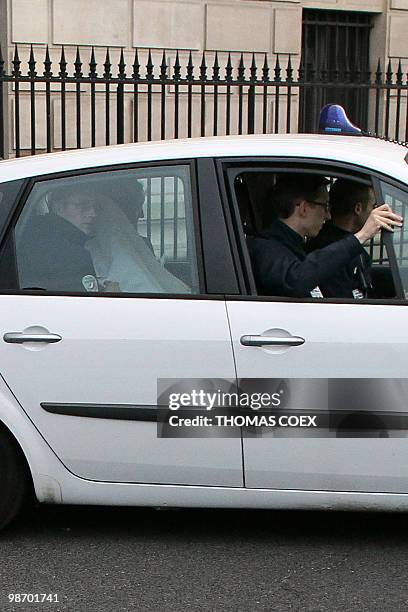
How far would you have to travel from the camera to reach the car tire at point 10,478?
4305 mm

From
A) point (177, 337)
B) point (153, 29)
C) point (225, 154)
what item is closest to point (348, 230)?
point (225, 154)

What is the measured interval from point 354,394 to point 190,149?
1093 millimetres

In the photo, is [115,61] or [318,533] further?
[115,61]

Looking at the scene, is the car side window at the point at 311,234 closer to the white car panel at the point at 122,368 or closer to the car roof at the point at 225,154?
the car roof at the point at 225,154

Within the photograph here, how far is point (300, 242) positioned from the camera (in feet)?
14.8

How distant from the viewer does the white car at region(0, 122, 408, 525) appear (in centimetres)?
412

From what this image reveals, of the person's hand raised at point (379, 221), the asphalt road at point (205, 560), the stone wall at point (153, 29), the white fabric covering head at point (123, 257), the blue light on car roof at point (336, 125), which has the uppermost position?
the stone wall at point (153, 29)

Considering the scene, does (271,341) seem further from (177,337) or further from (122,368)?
(122,368)

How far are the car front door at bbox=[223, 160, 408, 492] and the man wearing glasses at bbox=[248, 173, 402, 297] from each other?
0.36ft

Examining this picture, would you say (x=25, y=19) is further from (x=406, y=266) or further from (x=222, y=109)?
(x=406, y=266)

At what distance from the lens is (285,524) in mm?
4703

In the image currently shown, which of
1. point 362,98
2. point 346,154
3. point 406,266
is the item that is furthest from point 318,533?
point 362,98

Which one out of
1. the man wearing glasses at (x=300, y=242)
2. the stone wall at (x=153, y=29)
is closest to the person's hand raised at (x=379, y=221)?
the man wearing glasses at (x=300, y=242)

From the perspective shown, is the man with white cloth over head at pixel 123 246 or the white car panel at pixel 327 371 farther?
the man with white cloth over head at pixel 123 246
